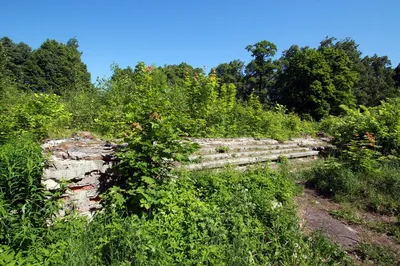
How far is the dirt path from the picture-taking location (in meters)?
3.42

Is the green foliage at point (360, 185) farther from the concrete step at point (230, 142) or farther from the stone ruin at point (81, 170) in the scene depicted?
the stone ruin at point (81, 170)

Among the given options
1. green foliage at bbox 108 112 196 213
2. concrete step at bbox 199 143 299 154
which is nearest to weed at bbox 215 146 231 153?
concrete step at bbox 199 143 299 154

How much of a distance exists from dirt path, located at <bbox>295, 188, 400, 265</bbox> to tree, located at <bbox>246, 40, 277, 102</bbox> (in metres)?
34.7

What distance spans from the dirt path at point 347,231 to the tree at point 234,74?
1639 inches

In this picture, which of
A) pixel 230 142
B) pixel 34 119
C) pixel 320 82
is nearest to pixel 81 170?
pixel 34 119

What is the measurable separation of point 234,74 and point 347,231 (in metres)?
51.5

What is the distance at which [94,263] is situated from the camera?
2541mm

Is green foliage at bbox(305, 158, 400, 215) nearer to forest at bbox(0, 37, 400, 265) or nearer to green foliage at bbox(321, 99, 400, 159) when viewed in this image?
forest at bbox(0, 37, 400, 265)

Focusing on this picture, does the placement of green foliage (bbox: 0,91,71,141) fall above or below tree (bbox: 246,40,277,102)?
below

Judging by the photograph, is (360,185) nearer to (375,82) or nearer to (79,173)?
(79,173)

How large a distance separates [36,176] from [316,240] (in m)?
4.06

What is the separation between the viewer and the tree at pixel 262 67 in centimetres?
3916

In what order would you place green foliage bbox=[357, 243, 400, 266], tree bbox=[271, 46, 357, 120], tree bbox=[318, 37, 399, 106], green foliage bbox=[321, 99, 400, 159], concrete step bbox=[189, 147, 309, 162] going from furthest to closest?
tree bbox=[318, 37, 399, 106], tree bbox=[271, 46, 357, 120], green foliage bbox=[321, 99, 400, 159], concrete step bbox=[189, 147, 309, 162], green foliage bbox=[357, 243, 400, 266]

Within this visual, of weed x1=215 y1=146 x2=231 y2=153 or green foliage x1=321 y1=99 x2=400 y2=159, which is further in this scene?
green foliage x1=321 y1=99 x2=400 y2=159
